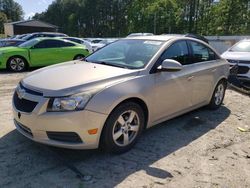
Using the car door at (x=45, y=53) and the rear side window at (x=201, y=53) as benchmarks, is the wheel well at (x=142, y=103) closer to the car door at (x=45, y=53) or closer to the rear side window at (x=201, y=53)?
the rear side window at (x=201, y=53)

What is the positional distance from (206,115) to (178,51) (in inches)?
66.7

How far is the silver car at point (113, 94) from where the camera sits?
3.93 meters

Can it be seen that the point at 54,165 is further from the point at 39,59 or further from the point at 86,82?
the point at 39,59

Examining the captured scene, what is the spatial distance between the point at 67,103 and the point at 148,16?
190 feet

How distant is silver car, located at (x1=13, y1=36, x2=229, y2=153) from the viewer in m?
3.93

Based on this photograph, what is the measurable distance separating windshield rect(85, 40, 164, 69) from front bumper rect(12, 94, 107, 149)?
4.10ft

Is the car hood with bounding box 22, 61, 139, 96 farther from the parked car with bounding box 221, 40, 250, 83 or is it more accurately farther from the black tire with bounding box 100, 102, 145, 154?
the parked car with bounding box 221, 40, 250, 83

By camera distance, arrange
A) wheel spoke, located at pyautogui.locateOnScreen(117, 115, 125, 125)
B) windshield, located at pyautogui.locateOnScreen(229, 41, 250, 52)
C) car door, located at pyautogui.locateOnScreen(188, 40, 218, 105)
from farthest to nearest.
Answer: windshield, located at pyautogui.locateOnScreen(229, 41, 250, 52) → car door, located at pyautogui.locateOnScreen(188, 40, 218, 105) → wheel spoke, located at pyautogui.locateOnScreen(117, 115, 125, 125)

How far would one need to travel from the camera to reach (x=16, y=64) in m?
12.5

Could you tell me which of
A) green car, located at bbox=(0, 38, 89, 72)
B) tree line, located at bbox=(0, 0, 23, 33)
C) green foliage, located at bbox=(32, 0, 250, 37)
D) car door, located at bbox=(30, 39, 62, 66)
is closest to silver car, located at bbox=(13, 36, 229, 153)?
green car, located at bbox=(0, 38, 89, 72)

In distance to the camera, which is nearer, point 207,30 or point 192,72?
point 192,72

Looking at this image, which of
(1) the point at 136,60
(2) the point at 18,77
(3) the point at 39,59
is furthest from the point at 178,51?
(3) the point at 39,59

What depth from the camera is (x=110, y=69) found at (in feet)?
15.4

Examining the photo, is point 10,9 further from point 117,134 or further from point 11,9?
point 117,134
